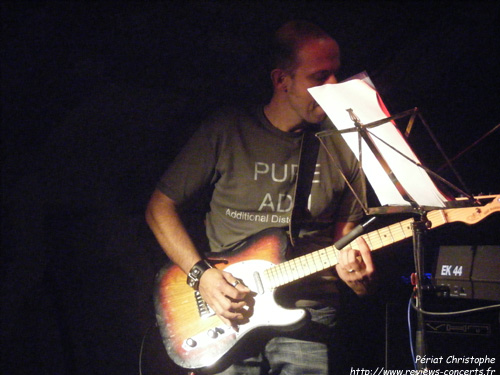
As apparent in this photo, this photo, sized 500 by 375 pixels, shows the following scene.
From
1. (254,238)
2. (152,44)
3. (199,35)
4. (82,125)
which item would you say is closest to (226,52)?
(199,35)

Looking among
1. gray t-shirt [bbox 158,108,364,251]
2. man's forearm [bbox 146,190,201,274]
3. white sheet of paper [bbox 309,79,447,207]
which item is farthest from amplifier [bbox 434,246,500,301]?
man's forearm [bbox 146,190,201,274]

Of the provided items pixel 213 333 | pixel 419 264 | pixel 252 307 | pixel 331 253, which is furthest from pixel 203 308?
pixel 419 264

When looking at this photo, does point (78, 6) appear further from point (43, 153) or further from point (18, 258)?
point (18, 258)

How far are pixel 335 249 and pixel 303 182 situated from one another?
0.39 meters

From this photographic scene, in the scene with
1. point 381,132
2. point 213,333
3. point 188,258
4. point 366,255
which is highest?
point 381,132

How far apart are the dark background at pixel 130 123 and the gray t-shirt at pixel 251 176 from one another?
520 mm

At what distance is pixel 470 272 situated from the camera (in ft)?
6.09

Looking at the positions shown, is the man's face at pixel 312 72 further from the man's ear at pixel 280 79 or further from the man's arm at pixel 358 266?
the man's arm at pixel 358 266

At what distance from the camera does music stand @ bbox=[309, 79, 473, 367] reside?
132 cm

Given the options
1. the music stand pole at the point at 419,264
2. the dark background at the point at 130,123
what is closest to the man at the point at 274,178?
the dark background at the point at 130,123

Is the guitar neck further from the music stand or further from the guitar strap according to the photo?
the music stand

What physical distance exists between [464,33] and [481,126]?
544 millimetres

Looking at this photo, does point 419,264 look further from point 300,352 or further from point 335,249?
point 300,352

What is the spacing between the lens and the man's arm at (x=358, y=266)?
1816 mm
